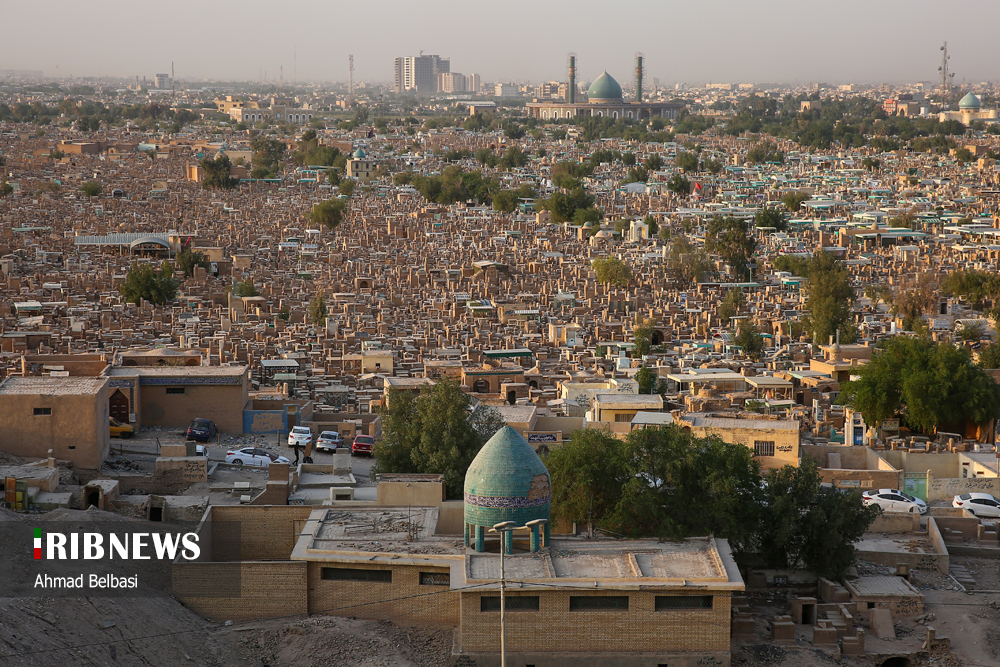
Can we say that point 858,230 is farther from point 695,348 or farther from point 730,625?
point 730,625

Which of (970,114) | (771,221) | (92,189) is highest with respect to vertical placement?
(970,114)

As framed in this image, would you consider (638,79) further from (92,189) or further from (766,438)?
(766,438)

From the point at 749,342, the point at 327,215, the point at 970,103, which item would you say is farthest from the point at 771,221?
the point at 970,103

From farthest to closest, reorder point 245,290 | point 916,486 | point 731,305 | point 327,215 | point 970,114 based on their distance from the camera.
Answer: point 970,114 → point 327,215 → point 245,290 → point 731,305 → point 916,486

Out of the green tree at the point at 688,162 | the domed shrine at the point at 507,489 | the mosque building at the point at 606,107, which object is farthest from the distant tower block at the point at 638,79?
the domed shrine at the point at 507,489

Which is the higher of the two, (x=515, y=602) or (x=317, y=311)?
(x=317, y=311)

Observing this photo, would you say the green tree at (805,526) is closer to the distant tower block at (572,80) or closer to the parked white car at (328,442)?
the parked white car at (328,442)

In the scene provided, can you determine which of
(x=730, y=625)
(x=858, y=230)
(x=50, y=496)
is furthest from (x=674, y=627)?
(x=858, y=230)

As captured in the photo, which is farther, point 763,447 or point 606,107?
point 606,107
